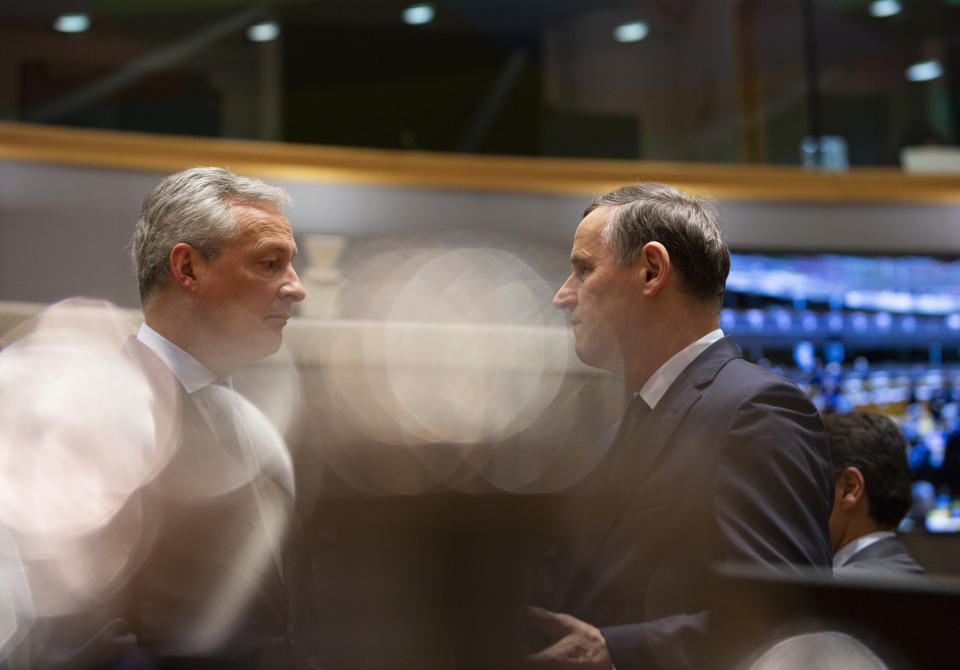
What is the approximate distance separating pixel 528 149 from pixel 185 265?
347 cm

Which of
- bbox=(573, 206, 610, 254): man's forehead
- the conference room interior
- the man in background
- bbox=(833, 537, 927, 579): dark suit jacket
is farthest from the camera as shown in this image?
the conference room interior

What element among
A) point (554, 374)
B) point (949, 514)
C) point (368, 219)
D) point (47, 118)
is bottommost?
point (949, 514)

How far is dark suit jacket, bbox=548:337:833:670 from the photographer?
4.45 ft

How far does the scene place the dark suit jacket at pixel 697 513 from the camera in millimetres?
1357

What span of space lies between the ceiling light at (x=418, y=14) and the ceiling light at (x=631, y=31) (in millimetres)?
939

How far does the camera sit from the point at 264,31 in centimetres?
477

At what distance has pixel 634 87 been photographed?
5.07 m

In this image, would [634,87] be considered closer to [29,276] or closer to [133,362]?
[29,276]

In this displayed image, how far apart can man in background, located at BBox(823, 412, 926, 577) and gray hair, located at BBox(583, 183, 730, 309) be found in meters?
0.55

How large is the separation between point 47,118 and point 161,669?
358cm

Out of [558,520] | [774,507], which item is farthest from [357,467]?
[774,507]

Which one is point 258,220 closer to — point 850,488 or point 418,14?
point 850,488

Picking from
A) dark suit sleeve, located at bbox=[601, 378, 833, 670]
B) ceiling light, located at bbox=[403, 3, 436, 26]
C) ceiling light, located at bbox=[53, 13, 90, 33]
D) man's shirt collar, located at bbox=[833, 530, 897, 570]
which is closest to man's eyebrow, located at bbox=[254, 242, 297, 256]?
dark suit sleeve, located at bbox=[601, 378, 833, 670]

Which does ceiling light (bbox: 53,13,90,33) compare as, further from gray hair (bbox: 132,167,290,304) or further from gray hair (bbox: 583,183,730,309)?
gray hair (bbox: 583,183,730,309)
